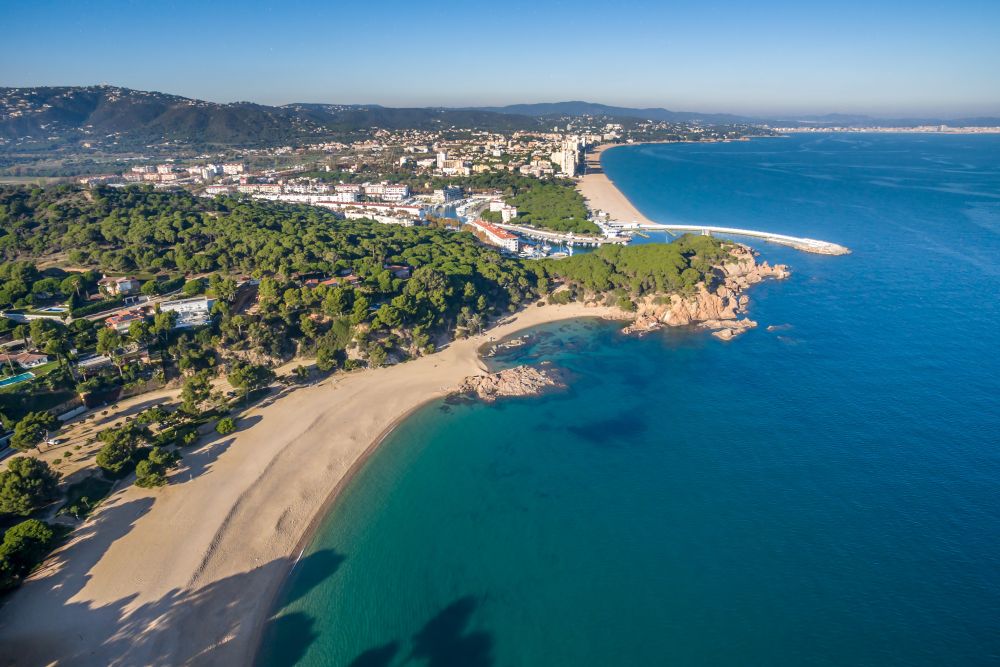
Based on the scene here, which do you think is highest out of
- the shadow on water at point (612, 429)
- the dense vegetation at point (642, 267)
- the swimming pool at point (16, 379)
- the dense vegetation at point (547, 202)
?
the dense vegetation at point (547, 202)

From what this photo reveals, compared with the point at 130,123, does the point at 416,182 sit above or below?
below

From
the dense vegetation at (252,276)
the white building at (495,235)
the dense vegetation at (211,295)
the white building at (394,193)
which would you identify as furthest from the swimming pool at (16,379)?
the white building at (394,193)

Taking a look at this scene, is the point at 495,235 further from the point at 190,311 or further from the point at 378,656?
the point at 378,656

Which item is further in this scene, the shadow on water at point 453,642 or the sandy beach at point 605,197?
the sandy beach at point 605,197

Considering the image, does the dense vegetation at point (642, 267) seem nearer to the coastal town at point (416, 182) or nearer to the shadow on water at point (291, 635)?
the coastal town at point (416, 182)

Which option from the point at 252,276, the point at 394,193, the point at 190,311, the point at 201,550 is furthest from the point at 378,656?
the point at 394,193

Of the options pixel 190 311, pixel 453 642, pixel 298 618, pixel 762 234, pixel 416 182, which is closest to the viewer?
pixel 453 642

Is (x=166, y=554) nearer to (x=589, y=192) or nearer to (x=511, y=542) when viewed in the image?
(x=511, y=542)
